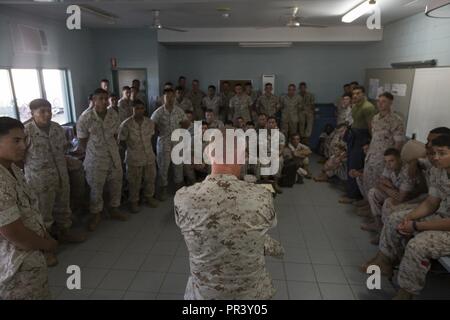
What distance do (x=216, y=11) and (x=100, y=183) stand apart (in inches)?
128

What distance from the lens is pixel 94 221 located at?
11.6 feet

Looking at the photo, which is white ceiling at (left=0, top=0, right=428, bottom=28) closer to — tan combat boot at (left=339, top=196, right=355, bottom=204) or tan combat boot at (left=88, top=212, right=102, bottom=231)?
tan combat boot at (left=88, top=212, right=102, bottom=231)

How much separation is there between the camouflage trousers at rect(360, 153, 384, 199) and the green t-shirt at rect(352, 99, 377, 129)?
0.64 m

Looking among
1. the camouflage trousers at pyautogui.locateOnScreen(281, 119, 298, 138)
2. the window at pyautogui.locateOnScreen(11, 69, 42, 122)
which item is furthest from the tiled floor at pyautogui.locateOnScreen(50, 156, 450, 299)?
the camouflage trousers at pyautogui.locateOnScreen(281, 119, 298, 138)

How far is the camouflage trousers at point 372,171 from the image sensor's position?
3.61 m

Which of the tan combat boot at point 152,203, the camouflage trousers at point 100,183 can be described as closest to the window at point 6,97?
the camouflage trousers at point 100,183

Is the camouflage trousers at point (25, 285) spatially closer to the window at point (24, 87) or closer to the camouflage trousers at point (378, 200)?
the camouflage trousers at point (378, 200)

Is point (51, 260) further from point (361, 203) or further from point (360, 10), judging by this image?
point (360, 10)

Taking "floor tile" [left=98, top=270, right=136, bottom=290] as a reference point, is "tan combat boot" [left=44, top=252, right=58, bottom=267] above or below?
above

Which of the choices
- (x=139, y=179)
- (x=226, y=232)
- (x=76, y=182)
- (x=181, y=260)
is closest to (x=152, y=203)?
(x=139, y=179)

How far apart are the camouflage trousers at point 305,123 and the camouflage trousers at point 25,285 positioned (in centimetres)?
599

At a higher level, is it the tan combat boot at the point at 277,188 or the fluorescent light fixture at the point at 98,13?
the fluorescent light fixture at the point at 98,13

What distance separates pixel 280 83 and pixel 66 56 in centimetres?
464

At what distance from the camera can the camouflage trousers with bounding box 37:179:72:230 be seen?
9.68 feet
